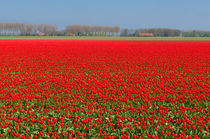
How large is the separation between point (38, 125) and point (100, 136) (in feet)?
6.71

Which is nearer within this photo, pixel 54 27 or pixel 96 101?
pixel 96 101

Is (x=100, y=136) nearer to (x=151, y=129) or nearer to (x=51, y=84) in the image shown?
(x=151, y=129)

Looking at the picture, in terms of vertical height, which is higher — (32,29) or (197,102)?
(32,29)

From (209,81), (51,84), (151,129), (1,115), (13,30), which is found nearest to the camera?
(151,129)

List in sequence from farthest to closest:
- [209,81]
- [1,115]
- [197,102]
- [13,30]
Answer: [13,30] < [209,81] < [197,102] < [1,115]

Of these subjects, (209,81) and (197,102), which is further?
(209,81)

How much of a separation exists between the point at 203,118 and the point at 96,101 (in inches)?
160

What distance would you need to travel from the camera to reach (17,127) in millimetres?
5723

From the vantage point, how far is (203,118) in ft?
22.4

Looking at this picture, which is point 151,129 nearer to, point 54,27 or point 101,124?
point 101,124

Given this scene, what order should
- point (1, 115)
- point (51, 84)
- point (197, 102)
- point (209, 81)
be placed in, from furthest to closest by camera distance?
point (209, 81), point (51, 84), point (197, 102), point (1, 115)

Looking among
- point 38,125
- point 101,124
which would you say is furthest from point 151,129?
point 38,125

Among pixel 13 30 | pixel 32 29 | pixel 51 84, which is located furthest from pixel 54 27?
pixel 51 84

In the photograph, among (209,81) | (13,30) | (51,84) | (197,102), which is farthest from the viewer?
(13,30)
